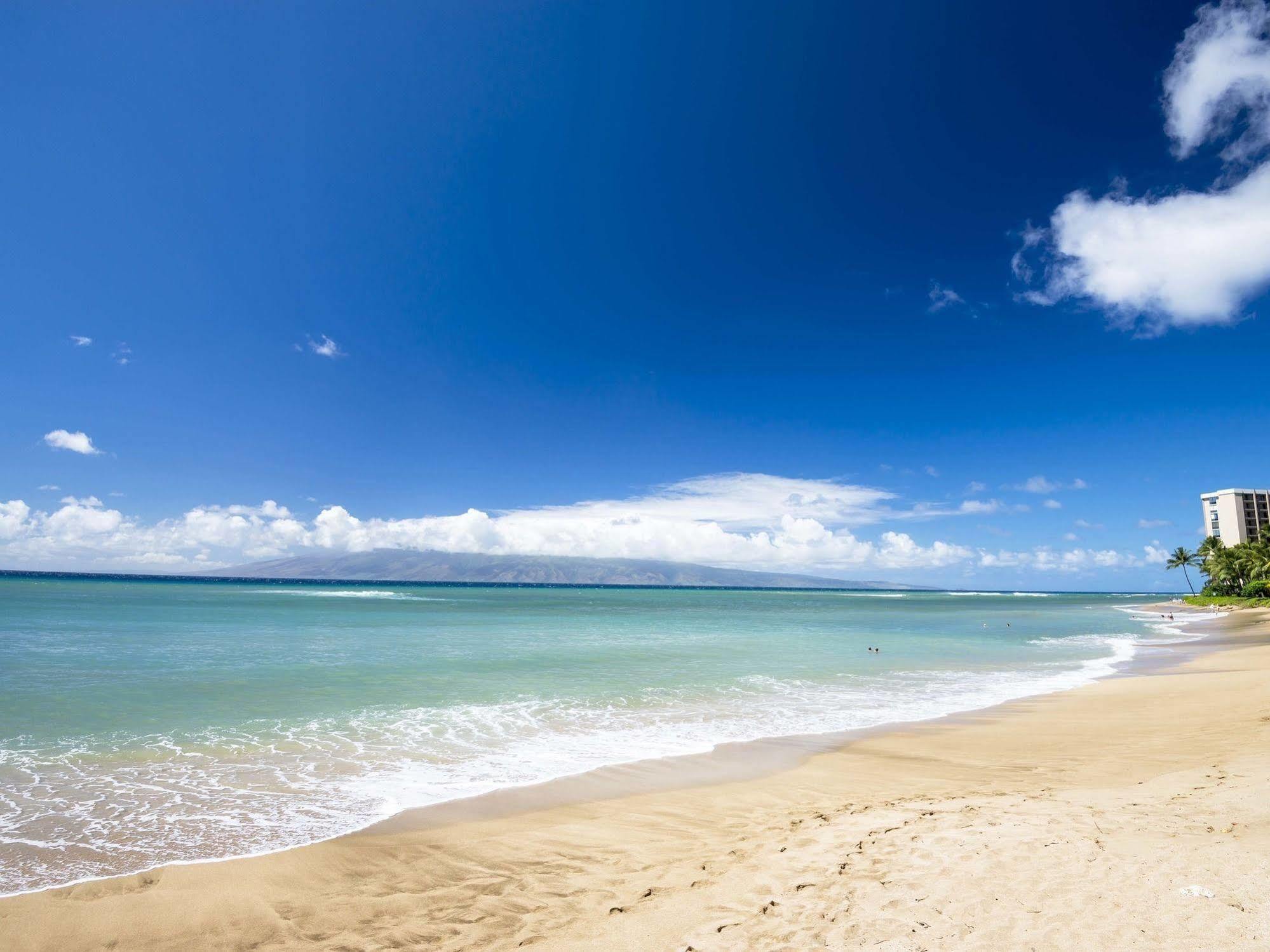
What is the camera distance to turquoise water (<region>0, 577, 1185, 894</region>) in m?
8.52

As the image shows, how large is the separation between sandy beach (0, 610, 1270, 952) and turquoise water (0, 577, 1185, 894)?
3.57ft

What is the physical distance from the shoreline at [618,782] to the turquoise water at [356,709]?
240 millimetres

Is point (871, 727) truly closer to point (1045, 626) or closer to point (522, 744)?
point (522, 744)

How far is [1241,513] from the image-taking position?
447ft

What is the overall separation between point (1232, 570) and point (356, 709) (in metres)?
105

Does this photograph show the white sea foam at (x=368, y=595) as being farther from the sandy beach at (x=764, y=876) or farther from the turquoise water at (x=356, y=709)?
the sandy beach at (x=764, y=876)

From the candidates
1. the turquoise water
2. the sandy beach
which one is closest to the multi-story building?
the turquoise water

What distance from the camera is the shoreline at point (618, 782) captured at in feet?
24.6

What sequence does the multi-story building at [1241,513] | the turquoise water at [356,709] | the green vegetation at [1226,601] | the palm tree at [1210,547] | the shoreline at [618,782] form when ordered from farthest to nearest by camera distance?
the multi-story building at [1241,513], the palm tree at [1210,547], the green vegetation at [1226,601], the turquoise water at [356,709], the shoreline at [618,782]

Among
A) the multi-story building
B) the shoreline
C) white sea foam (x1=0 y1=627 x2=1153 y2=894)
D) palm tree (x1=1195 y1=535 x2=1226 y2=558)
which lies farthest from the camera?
the multi-story building

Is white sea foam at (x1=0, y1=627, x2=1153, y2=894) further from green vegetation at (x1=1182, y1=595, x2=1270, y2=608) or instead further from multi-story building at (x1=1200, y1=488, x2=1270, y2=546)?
multi-story building at (x1=1200, y1=488, x2=1270, y2=546)

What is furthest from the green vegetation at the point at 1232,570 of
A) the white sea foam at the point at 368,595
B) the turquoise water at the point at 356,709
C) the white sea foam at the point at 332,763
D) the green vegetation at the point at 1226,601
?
the white sea foam at the point at 368,595

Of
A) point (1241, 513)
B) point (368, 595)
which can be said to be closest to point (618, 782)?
point (368, 595)

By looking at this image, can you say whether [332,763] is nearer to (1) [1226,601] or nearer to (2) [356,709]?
(2) [356,709]
